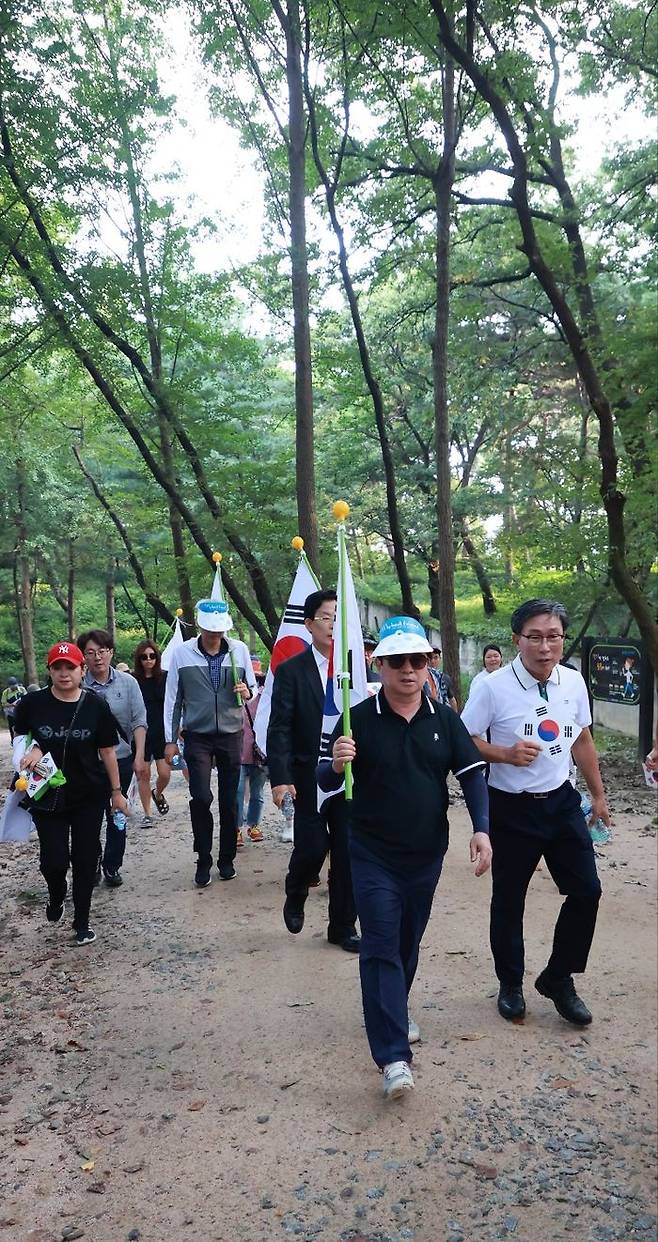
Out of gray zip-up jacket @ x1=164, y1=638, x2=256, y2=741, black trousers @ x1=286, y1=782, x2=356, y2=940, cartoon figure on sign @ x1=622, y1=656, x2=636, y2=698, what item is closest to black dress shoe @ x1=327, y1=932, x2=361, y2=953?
black trousers @ x1=286, y1=782, x2=356, y2=940

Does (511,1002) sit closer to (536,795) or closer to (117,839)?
(536,795)

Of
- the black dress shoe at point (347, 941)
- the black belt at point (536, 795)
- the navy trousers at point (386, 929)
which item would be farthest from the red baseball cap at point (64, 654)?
the black belt at point (536, 795)

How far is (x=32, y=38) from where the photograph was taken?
459 inches

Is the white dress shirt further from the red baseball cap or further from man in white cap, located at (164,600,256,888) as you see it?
man in white cap, located at (164,600,256,888)

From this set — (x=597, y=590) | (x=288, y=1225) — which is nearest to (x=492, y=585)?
(x=597, y=590)

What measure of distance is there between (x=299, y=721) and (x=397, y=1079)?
7.65 ft

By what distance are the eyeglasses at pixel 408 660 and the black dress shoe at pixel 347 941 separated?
98.0 inches

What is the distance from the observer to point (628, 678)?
12703 mm

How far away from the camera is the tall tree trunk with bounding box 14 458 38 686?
27.9 meters

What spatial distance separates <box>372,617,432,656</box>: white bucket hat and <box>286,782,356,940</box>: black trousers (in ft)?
5.28

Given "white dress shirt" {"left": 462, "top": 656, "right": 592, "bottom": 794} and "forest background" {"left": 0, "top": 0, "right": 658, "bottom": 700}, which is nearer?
"white dress shirt" {"left": 462, "top": 656, "right": 592, "bottom": 794}

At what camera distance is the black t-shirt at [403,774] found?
157 inches

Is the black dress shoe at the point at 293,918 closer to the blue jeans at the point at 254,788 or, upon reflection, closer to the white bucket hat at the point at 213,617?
the white bucket hat at the point at 213,617

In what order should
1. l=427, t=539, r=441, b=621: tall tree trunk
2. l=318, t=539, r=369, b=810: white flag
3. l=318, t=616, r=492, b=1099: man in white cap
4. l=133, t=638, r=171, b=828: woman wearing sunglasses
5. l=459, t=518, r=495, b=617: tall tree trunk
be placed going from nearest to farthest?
l=318, t=616, r=492, b=1099: man in white cap → l=318, t=539, r=369, b=810: white flag → l=133, t=638, r=171, b=828: woman wearing sunglasses → l=427, t=539, r=441, b=621: tall tree trunk → l=459, t=518, r=495, b=617: tall tree trunk
